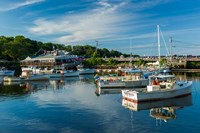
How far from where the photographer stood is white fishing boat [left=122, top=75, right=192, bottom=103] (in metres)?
34.2

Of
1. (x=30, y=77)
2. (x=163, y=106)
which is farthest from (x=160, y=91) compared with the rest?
(x=30, y=77)

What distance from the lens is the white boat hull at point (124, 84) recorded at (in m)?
52.6

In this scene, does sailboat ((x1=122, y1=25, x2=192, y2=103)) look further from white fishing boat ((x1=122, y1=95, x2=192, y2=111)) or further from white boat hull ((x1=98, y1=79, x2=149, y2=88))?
white boat hull ((x1=98, y1=79, x2=149, y2=88))

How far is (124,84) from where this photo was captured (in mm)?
52781

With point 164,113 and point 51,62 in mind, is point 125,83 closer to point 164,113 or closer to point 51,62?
point 164,113

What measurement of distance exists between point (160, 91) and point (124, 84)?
17.6 m

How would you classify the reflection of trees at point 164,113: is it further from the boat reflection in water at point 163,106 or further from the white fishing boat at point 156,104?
the white fishing boat at point 156,104

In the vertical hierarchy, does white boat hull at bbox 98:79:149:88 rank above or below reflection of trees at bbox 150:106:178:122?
above

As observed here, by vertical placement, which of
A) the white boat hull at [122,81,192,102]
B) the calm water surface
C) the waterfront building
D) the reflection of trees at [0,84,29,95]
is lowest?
the calm water surface

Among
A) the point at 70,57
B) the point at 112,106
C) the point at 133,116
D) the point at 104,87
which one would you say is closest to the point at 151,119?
the point at 133,116

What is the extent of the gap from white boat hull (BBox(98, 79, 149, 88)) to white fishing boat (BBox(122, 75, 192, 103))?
12.7 metres

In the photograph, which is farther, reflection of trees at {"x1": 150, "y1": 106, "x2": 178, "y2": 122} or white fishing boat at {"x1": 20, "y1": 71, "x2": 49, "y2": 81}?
white fishing boat at {"x1": 20, "y1": 71, "x2": 49, "y2": 81}

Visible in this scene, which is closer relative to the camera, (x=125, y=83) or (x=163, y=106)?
(x=163, y=106)

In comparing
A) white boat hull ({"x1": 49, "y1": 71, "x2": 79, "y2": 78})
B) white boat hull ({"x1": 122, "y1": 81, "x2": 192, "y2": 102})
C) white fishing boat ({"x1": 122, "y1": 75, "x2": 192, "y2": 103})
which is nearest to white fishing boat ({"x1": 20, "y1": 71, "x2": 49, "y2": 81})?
white boat hull ({"x1": 49, "y1": 71, "x2": 79, "y2": 78})
